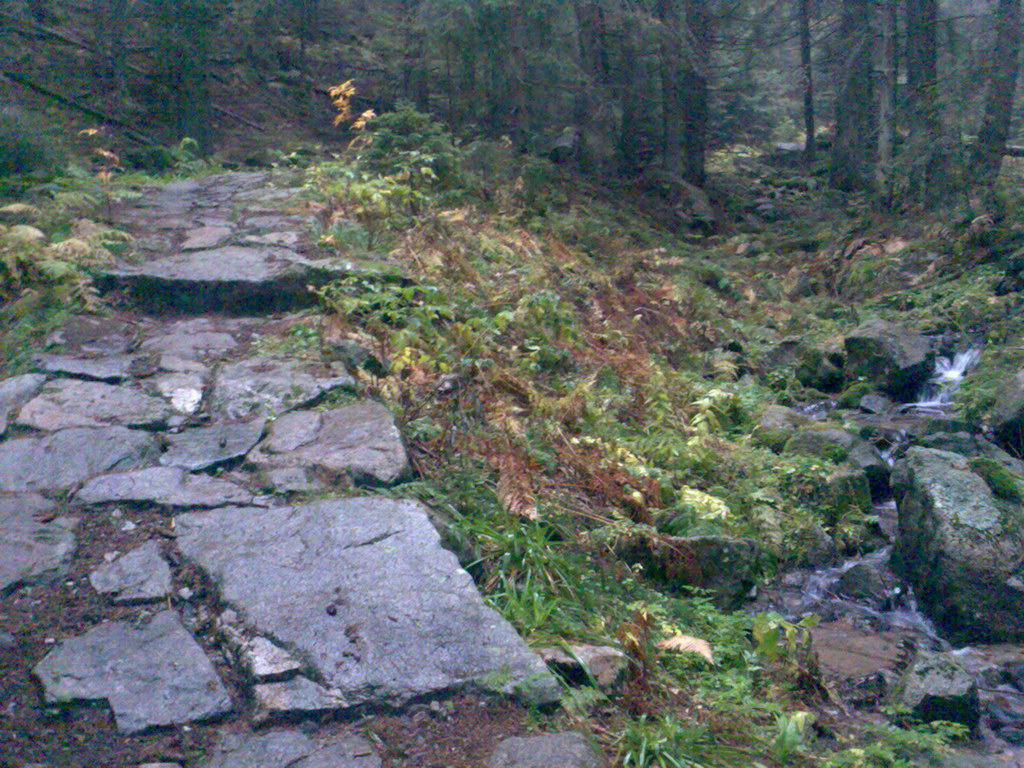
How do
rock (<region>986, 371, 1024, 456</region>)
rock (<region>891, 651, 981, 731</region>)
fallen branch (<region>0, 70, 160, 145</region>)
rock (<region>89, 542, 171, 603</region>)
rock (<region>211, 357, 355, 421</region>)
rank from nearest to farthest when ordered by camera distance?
rock (<region>89, 542, 171, 603</region>), rock (<region>891, 651, 981, 731</region>), rock (<region>211, 357, 355, 421</region>), rock (<region>986, 371, 1024, 456</region>), fallen branch (<region>0, 70, 160, 145</region>)

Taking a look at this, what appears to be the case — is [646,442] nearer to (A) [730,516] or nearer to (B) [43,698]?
(A) [730,516]

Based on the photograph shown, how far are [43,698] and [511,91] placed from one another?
45.0 feet

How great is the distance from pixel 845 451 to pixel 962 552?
2.03 metres

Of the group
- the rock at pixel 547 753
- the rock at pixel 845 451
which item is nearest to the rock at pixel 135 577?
the rock at pixel 547 753

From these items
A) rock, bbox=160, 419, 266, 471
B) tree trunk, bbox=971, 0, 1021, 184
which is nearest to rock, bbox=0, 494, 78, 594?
rock, bbox=160, 419, 266, 471

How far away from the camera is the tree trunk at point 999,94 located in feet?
45.0

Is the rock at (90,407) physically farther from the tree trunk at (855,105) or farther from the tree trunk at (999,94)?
the tree trunk at (855,105)

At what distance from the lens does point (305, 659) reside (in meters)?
3.27

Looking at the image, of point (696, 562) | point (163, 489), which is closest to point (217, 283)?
point (163, 489)

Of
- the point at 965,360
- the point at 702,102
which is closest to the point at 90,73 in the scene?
the point at 702,102

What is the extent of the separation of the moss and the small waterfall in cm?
263

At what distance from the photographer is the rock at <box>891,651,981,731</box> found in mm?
4445

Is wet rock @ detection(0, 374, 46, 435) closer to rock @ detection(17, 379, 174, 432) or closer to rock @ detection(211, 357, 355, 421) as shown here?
rock @ detection(17, 379, 174, 432)

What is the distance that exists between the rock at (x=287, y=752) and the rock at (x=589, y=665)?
0.94 m
